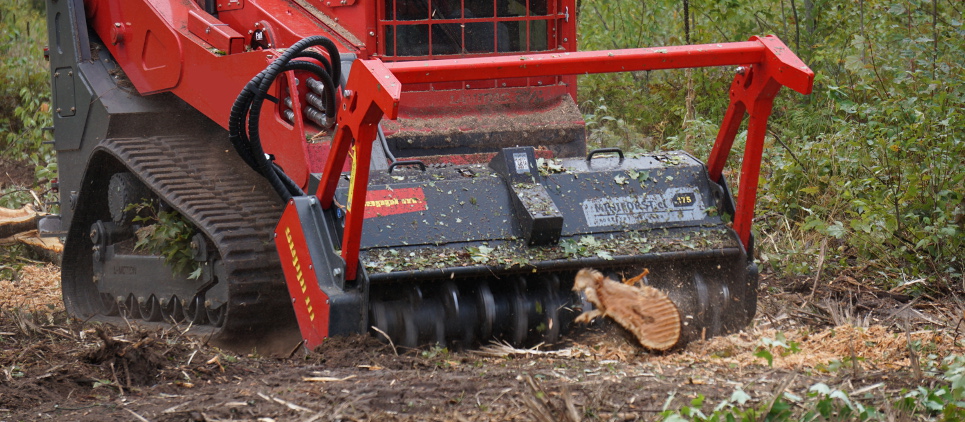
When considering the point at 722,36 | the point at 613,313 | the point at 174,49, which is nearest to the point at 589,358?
the point at 613,313

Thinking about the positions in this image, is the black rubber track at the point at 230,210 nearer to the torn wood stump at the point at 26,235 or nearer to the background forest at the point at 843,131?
the torn wood stump at the point at 26,235

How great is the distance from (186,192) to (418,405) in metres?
2.44

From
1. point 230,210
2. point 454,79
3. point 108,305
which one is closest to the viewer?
point 454,79

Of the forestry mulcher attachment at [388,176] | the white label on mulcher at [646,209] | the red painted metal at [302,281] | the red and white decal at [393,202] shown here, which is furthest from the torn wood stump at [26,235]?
the white label on mulcher at [646,209]

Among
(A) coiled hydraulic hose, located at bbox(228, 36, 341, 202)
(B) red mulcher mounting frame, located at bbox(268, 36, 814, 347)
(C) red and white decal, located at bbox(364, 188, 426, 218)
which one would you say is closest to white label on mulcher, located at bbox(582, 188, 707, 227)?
(B) red mulcher mounting frame, located at bbox(268, 36, 814, 347)

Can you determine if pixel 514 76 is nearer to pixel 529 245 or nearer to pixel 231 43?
pixel 529 245

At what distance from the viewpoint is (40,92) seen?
11.6m

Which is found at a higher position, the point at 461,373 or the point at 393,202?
the point at 393,202

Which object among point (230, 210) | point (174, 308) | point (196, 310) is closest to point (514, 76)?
point (230, 210)

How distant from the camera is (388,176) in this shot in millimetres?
4340

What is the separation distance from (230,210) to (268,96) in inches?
27.8

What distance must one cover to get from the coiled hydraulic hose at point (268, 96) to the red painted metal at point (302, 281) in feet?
0.76

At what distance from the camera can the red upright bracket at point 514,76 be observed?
372 cm

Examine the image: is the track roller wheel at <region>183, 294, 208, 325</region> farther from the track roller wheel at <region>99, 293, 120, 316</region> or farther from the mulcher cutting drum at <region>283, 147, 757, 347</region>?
the mulcher cutting drum at <region>283, 147, 757, 347</region>
